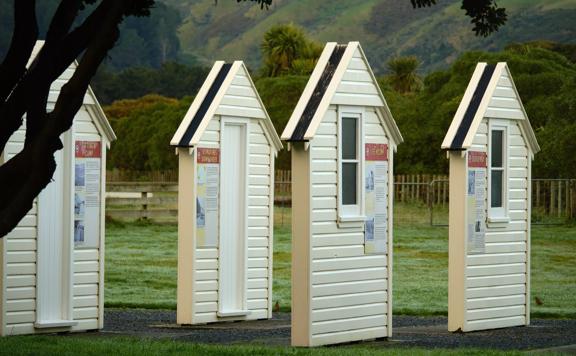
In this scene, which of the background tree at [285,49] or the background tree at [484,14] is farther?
the background tree at [285,49]

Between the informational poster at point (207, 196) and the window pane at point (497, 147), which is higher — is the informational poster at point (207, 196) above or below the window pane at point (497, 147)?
below

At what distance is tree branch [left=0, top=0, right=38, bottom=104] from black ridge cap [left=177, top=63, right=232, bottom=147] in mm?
5354

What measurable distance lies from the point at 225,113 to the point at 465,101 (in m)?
3.04

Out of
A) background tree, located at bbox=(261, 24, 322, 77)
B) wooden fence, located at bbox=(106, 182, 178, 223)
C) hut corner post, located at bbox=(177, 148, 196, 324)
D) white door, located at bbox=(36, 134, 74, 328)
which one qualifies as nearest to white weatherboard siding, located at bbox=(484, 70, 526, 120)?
hut corner post, located at bbox=(177, 148, 196, 324)

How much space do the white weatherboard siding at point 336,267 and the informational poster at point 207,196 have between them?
2.83 m

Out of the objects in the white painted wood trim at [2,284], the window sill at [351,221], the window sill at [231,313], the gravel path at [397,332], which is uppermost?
the window sill at [351,221]

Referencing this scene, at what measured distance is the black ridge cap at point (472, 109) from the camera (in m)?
17.6

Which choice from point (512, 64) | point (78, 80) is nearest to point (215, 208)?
point (78, 80)

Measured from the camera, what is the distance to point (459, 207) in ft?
57.9

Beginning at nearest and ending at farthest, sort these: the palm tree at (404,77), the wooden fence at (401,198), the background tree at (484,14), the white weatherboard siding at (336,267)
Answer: the background tree at (484,14), the white weatherboard siding at (336,267), the wooden fence at (401,198), the palm tree at (404,77)

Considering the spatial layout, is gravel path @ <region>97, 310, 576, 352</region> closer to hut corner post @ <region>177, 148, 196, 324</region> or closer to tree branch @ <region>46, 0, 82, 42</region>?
hut corner post @ <region>177, 148, 196, 324</region>

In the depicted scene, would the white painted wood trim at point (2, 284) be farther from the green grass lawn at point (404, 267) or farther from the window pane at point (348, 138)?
the green grass lawn at point (404, 267)

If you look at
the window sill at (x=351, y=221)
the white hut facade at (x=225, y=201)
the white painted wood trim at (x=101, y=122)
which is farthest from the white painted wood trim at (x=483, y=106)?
the white painted wood trim at (x=101, y=122)

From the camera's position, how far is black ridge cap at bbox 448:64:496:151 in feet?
57.7
